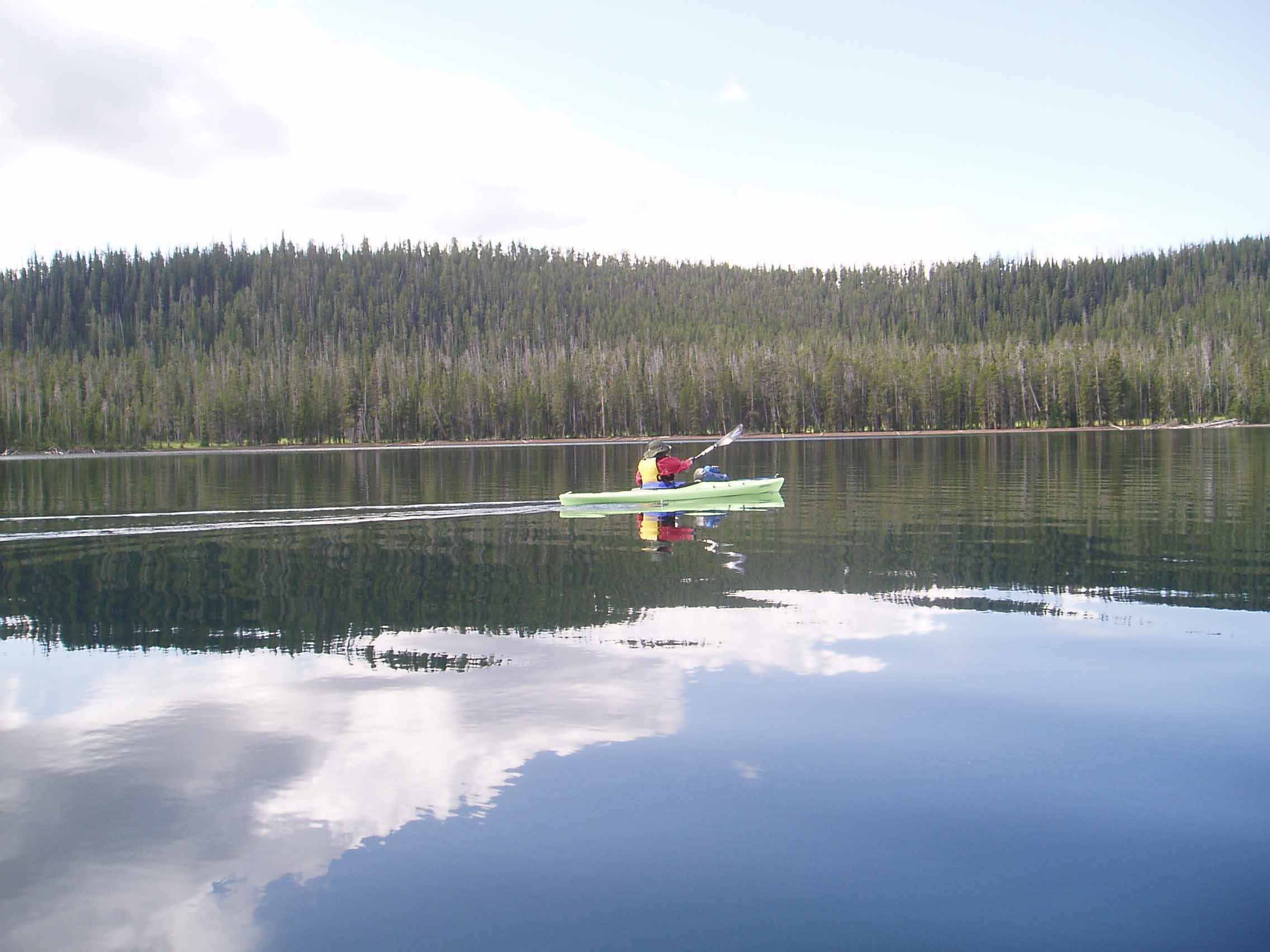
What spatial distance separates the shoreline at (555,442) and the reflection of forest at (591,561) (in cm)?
9883

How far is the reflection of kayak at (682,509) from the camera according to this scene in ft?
122

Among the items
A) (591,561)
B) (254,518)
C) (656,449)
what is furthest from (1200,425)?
(591,561)

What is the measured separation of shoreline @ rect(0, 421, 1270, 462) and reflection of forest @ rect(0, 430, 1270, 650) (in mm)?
98835

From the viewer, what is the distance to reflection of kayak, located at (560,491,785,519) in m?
37.2

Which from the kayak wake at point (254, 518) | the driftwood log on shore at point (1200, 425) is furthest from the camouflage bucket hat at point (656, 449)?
the driftwood log on shore at point (1200, 425)

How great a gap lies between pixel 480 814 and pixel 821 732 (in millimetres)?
4071

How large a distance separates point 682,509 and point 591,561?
13847 mm

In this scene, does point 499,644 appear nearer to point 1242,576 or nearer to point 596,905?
point 596,905

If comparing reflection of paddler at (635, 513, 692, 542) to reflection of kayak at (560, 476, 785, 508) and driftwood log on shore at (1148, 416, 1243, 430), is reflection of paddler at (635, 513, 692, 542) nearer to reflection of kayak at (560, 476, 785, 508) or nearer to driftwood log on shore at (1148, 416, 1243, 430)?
reflection of kayak at (560, 476, 785, 508)

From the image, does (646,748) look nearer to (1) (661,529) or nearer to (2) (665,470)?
(1) (661,529)

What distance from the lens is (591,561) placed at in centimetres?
2517

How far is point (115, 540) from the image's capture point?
100 ft

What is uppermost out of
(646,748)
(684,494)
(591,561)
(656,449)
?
(656,449)

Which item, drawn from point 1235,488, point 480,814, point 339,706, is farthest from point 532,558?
point 1235,488
